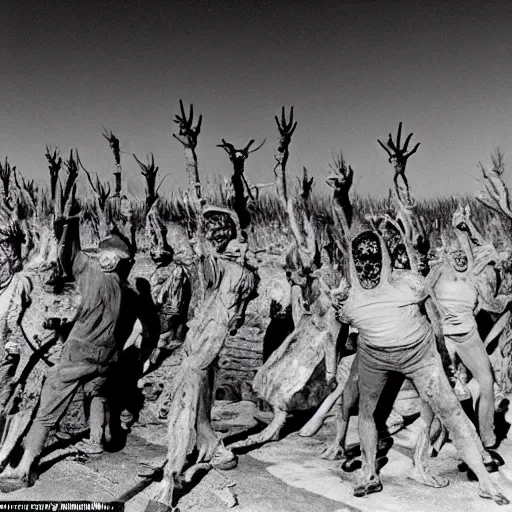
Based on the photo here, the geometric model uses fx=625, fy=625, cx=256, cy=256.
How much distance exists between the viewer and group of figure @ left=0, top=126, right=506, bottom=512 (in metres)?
4.64

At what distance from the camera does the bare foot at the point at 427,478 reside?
15.6 ft

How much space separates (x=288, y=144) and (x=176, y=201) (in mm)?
5107

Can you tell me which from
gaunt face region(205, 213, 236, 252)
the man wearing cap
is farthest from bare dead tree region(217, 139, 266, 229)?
the man wearing cap

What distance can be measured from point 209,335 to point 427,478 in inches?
79.4

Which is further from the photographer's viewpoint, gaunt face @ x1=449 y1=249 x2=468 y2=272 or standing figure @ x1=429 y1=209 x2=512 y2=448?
gaunt face @ x1=449 y1=249 x2=468 y2=272

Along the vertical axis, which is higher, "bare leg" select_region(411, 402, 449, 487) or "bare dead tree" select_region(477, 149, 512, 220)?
"bare dead tree" select_region(477, 149, 512, 220)

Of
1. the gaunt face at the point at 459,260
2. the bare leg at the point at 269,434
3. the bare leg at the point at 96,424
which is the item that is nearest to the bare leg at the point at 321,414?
the bare leg at the point at 269,434

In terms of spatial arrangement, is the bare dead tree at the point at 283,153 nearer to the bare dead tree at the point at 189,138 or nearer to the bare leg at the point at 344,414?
the bare dead tree at the point at 189,138

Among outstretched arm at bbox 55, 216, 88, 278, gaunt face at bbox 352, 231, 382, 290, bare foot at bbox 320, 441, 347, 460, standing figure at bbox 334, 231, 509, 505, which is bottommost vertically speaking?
bare foot at bbox 320, 441, 347, 460

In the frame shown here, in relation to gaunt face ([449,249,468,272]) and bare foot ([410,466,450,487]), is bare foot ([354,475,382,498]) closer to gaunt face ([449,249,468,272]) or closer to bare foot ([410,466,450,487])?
bare foot ([410,466,450,487])

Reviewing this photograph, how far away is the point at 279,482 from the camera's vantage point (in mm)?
5008

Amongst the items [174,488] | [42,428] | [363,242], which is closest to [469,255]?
[363,242]

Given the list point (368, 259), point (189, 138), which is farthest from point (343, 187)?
point (189, 138)

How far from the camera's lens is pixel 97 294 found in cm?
549
